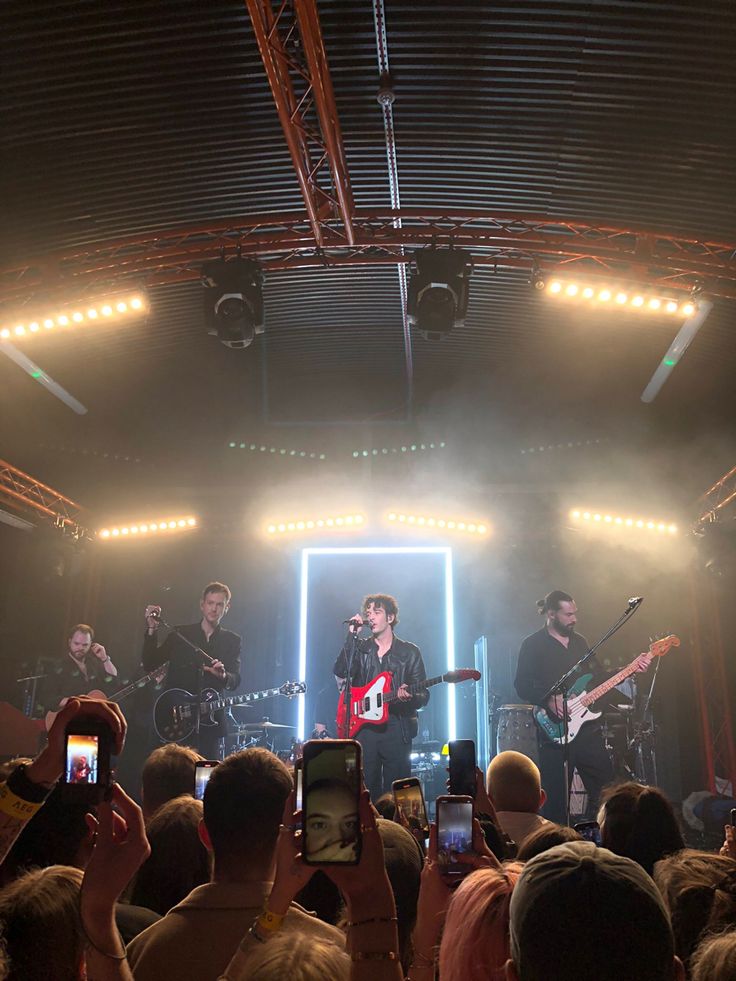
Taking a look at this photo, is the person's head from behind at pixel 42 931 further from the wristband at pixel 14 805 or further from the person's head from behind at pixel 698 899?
the person's head from behind at pixel 698 899

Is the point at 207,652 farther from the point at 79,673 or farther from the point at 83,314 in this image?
the point at 83,314

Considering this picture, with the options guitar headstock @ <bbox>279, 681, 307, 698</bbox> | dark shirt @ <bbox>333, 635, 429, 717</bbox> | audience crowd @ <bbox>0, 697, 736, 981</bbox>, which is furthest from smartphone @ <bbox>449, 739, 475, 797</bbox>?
guitar headstock @ <bbox>279, 681, 307, 698</bbox>

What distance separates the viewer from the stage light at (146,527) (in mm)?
10414

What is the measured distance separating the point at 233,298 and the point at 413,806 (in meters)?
5.09

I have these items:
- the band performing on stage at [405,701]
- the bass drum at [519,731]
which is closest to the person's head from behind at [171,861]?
the band performing on stage at [405,701]

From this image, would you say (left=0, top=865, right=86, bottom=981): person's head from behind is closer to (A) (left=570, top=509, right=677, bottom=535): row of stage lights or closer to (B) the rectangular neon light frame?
(B) the rectangular neon light frame

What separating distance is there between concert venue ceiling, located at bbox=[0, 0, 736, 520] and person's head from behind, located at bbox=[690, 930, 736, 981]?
4.81 metres

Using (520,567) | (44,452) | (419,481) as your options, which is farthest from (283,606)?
(44,452)

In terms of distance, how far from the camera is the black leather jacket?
719 centimetres

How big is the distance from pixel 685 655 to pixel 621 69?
23.4 feet

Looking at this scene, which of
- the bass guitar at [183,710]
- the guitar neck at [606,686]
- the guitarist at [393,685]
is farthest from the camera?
the bass guitar at [183,710]

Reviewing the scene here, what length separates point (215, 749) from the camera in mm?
7883

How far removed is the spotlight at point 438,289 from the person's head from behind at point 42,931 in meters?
5.69

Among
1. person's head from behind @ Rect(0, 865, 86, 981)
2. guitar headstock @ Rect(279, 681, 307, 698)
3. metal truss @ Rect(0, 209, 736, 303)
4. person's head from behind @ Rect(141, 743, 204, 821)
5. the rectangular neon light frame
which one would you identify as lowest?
person's head from behind @ Rect(0, 865, 86, 981)
